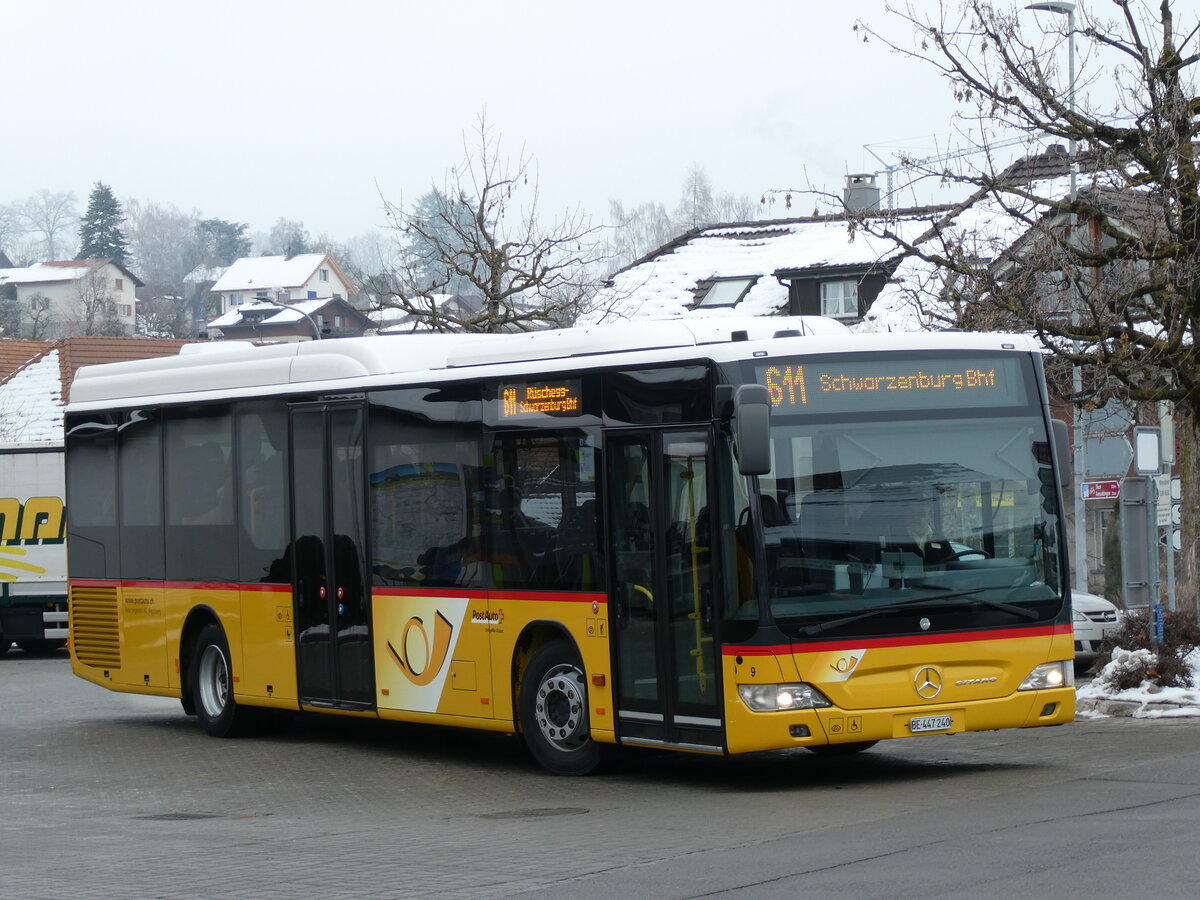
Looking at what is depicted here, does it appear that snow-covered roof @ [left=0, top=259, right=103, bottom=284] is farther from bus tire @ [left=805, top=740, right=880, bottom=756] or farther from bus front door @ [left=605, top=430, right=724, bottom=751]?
bus front door @ [left=605, top=430, right=724, bottom=751]

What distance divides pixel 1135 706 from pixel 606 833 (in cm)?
771

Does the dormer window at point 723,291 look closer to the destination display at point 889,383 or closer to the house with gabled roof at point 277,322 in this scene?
the destination display at point 889,383

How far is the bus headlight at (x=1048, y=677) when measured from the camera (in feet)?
39.6

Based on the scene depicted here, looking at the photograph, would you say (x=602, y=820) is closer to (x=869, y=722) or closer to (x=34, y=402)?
(x=869, y=722)

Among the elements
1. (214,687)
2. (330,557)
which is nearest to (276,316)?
(214,687)

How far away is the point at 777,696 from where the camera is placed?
11438mm

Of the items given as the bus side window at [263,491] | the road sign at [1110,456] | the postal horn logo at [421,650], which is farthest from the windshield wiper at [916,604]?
the road sign at [1110,456]

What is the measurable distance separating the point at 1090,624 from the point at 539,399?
41.5 feet

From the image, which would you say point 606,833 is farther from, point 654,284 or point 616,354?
point 654,284

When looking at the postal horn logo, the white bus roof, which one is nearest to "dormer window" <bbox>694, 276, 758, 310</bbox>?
the white bus roof

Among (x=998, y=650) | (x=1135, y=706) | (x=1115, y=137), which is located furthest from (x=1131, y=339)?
(x=998, y=650)

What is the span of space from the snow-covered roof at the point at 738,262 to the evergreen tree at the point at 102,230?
330 feet

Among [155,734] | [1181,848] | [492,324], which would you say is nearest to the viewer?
[1181,848]

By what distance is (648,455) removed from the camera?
40.3ft
